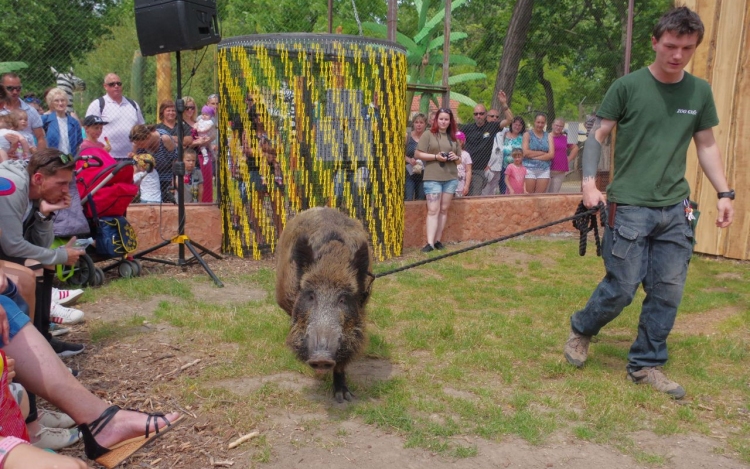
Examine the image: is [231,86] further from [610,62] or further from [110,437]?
[610,62]

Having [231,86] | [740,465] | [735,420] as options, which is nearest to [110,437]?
[740,465]

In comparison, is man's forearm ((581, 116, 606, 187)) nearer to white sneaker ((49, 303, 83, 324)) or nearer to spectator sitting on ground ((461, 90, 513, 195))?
white sneaker ((49, 303, 83, 324))

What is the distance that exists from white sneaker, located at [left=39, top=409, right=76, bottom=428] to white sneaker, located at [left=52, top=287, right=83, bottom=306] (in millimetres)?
2405

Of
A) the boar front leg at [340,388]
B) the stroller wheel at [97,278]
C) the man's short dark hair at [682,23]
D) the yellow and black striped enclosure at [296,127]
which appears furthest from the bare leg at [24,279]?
the yellow and black striped enclosure at [296,127]

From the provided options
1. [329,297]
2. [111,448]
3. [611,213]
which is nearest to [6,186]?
[111,448]

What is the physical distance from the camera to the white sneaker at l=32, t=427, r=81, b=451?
332cm

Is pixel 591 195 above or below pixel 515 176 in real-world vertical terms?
above

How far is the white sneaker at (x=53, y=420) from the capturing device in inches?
141

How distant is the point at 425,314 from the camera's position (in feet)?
19.9

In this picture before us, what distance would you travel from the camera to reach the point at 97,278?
668 centimetres

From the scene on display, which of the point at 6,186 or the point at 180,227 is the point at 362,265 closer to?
the point at 6,186

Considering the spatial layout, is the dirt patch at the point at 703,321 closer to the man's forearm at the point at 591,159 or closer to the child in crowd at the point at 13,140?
the man's forearm at the point at 591,159

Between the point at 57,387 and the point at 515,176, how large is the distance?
8750 millimetres

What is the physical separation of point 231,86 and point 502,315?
4.27 metres
